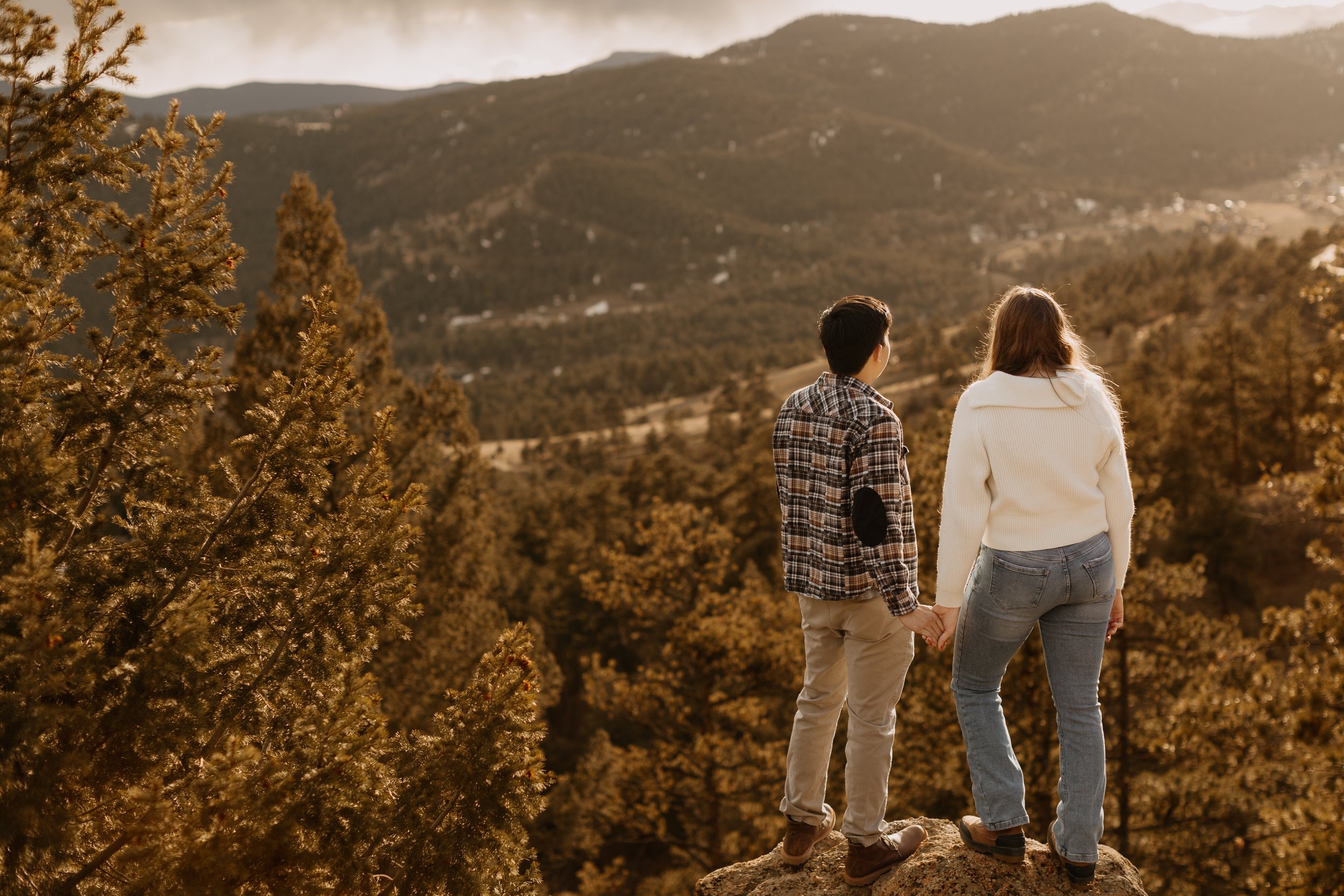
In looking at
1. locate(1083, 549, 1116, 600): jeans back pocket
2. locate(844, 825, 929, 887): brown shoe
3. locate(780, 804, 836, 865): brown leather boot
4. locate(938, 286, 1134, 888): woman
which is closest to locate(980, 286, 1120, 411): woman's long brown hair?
locate(938, 286, 1134, 888): woman

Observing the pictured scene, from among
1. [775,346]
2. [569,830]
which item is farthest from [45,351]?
[775,346]

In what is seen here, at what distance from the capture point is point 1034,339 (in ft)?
12.5

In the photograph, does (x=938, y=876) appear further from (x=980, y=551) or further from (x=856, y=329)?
(x=856, y=329)

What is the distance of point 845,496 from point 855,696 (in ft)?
3.74

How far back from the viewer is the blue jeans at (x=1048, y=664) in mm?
3691

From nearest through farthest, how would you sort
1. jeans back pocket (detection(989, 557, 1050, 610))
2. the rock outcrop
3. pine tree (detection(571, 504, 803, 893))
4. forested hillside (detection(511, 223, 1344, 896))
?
1. jeans back pocket (detection(989, 557, 1050, 610))
2. the rock outcrop
3. forested hillside (detection(511, 223, 1344, 896))
4. pine tree (detection(571, 504, 803, 893))

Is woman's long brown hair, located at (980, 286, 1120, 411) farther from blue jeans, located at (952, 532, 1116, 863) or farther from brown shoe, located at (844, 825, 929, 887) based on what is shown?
brown shoe, located at (844, 825, 929, 887)

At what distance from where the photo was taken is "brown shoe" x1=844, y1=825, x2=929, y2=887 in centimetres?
449

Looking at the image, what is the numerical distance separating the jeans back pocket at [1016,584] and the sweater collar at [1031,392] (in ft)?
2.48

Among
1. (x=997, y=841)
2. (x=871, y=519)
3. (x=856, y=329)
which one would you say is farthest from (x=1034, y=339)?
(x=997, y=841)

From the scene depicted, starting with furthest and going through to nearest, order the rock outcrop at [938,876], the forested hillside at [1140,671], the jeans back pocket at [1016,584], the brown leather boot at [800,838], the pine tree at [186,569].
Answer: the forested hillside at [1140,671]
the brown leather boot at [800,838]
the rock outcrop at [938,876]
the jeans back pocket at [1016,584]
the pine tree at [186,569]

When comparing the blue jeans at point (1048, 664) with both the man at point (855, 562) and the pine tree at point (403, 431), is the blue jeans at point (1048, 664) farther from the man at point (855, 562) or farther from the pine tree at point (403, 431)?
the pine tree at point (403, 431)

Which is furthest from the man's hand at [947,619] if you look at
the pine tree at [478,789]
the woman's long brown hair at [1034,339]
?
the pine tree at [478,789]

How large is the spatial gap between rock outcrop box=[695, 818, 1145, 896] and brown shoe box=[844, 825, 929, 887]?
0.05m
